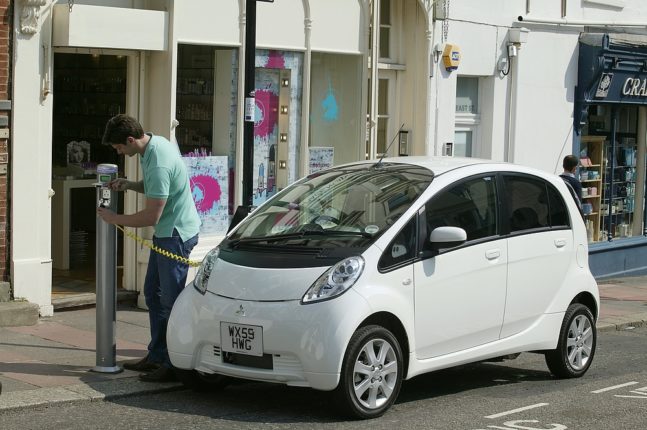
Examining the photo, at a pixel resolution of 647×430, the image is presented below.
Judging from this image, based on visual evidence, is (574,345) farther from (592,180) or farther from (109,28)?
(592,180)

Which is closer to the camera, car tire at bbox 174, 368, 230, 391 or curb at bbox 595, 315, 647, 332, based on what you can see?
car tire at bbox 174, 368, 230, 391

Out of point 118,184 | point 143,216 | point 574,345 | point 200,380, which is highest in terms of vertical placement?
point 118,184

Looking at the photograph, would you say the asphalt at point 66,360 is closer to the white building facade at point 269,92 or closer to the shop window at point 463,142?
the white building facade at point 269,92

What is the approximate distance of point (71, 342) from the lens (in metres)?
10.3

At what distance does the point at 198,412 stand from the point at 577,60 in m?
12.0

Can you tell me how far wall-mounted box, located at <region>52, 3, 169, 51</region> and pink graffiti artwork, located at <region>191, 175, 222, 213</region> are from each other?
5.10ft

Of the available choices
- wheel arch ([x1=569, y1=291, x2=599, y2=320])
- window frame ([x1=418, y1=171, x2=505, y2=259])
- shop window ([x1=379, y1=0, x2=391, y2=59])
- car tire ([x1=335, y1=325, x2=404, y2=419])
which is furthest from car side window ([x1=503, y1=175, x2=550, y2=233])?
shop window ([x1=379, y1=0, x2=391, y2=59])

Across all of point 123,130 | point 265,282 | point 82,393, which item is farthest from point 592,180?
point 82,393

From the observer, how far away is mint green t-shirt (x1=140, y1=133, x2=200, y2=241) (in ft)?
28.3

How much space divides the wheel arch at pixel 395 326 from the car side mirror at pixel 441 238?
0.54 m

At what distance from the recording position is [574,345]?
9.60m

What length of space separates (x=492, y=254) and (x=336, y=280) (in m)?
1.52

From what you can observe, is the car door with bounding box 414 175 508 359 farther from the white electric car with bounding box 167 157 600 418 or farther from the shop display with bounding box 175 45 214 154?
the shop display with bounding box 175 45 214 154

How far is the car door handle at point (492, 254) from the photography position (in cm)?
868
